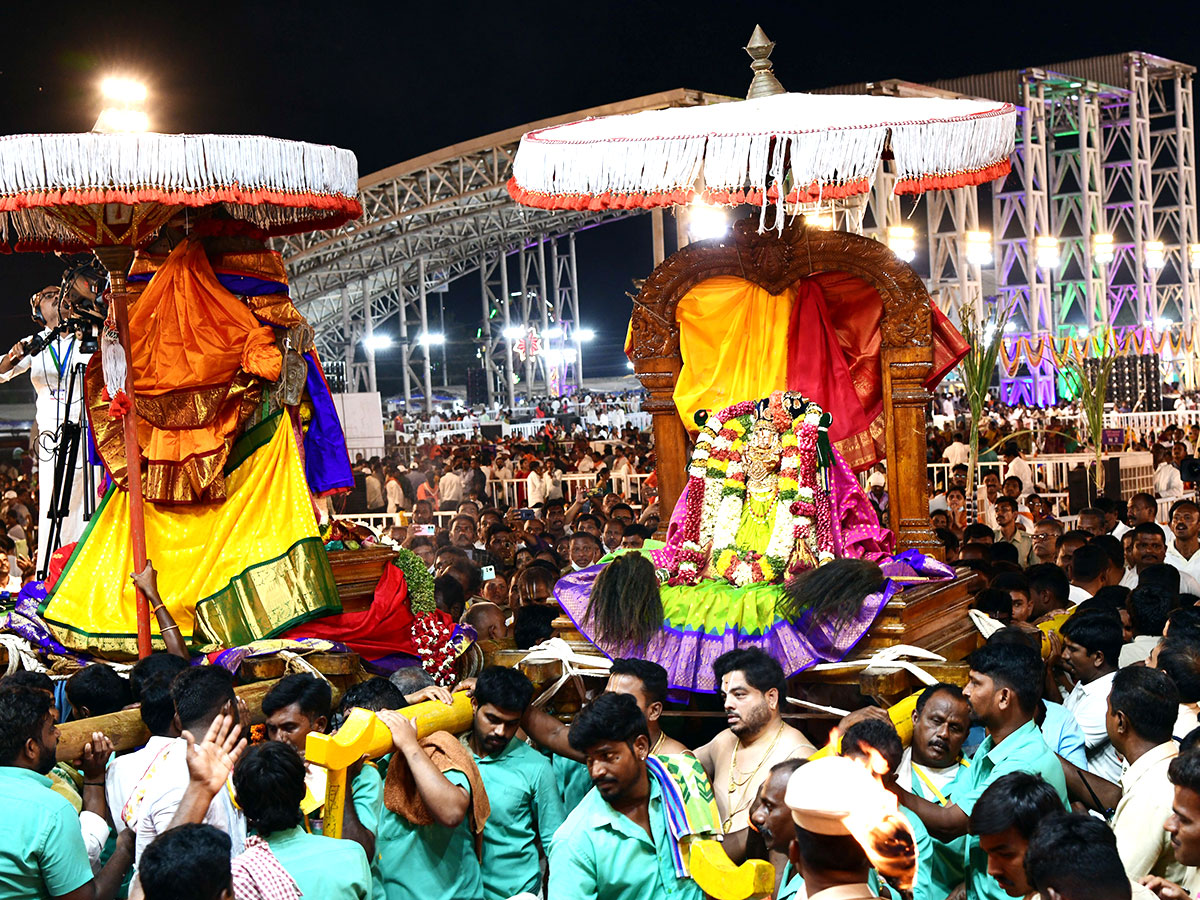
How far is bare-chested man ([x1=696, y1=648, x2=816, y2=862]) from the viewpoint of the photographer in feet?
14.3

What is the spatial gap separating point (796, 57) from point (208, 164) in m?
27.9

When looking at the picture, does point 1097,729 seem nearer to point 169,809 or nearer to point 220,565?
point 169,809

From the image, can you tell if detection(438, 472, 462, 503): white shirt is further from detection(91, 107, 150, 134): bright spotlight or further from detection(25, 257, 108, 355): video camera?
detection(91, 107, 150, 134): bright spotlight

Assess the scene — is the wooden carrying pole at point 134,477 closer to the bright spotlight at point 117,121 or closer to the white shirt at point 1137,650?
the bright spotlight at point 117,121

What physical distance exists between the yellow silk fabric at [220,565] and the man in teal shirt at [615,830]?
3.02m

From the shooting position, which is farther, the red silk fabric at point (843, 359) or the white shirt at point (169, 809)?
the red silk fabric at point (843, 359)

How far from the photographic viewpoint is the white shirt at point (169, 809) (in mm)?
3965

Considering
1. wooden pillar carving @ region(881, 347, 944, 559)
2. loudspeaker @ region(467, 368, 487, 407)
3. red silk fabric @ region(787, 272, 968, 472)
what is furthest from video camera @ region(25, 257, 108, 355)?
loudspeaker @ region(467, 368, 487, 407)

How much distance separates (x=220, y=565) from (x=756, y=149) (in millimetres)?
3168

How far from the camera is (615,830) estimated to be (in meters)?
3.76

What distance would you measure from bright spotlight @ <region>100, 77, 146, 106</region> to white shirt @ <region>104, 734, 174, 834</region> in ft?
11.2

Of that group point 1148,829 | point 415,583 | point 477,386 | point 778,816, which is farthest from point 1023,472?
point 477,386

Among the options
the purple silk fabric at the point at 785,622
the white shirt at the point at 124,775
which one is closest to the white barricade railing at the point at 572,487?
the purple silk fabric at the point at 785,622

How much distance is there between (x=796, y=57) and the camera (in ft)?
105
